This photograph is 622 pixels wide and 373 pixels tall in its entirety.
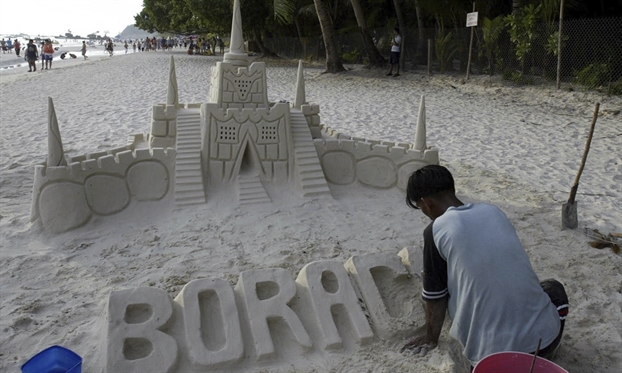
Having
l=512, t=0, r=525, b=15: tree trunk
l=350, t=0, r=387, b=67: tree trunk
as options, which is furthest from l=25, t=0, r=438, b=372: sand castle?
l=350, t=0, r=387, b=67: tree trunk

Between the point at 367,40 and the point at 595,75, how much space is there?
320 inches

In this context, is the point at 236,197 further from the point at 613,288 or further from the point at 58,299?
the point at 613,288

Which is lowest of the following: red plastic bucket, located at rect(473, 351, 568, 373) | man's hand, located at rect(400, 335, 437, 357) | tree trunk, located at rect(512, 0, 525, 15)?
man's hand, located at rect(400, 335, 437, 357)

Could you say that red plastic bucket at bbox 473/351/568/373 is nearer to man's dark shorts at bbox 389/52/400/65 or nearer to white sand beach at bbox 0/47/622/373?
white sand beach at bbox 0/47/622/373

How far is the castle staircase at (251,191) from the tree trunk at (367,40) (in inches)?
495

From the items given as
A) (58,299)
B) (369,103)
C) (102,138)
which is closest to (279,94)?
(369,103)

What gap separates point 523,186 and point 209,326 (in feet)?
15.1

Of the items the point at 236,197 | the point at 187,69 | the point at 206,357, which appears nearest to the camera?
the point at 206,357

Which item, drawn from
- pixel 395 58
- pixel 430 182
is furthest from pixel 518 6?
pixel 430 182

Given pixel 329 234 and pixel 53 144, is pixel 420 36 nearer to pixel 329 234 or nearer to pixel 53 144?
pixel 329 234

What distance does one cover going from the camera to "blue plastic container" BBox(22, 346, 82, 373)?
2.46 metres

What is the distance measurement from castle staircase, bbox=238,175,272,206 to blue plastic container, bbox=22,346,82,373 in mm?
2821

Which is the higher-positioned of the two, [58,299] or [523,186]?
[523,186]

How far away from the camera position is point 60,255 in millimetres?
4320
